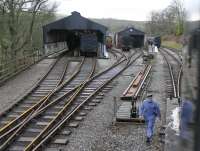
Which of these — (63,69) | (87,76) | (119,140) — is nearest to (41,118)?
(119,140)

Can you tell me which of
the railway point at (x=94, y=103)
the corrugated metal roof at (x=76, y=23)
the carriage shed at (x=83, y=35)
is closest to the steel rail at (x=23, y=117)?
Result: the railway point at (x=94, y=103)

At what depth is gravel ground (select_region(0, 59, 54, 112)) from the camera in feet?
60.5

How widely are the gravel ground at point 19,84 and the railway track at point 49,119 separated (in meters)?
2.10

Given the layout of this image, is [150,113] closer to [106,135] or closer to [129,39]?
[106,135]

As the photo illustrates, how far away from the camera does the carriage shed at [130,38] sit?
51.9m

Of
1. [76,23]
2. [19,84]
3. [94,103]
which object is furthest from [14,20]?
[94,103]

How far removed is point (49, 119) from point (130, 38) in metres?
39.3

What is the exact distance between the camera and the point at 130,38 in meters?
52.8

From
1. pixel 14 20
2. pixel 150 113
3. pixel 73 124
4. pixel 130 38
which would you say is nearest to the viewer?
pixel 150 113

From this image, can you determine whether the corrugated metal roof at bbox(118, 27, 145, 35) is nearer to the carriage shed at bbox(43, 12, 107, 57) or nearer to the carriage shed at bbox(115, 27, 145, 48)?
the carriage shed at bbox(115, 27, 145, 48)

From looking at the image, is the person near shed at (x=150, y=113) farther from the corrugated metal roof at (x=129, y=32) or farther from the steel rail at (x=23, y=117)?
the corrugated metal roof at (x=129, y=32)

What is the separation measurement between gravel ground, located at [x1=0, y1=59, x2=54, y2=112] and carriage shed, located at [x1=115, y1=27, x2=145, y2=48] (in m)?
22.9

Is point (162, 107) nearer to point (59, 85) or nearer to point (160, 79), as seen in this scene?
point (59, 85)

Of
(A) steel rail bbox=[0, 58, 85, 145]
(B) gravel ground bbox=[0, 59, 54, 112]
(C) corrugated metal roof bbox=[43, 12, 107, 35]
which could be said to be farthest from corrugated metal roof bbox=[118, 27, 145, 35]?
(A) steel rail bbox=[0, 58, 85, 145]
